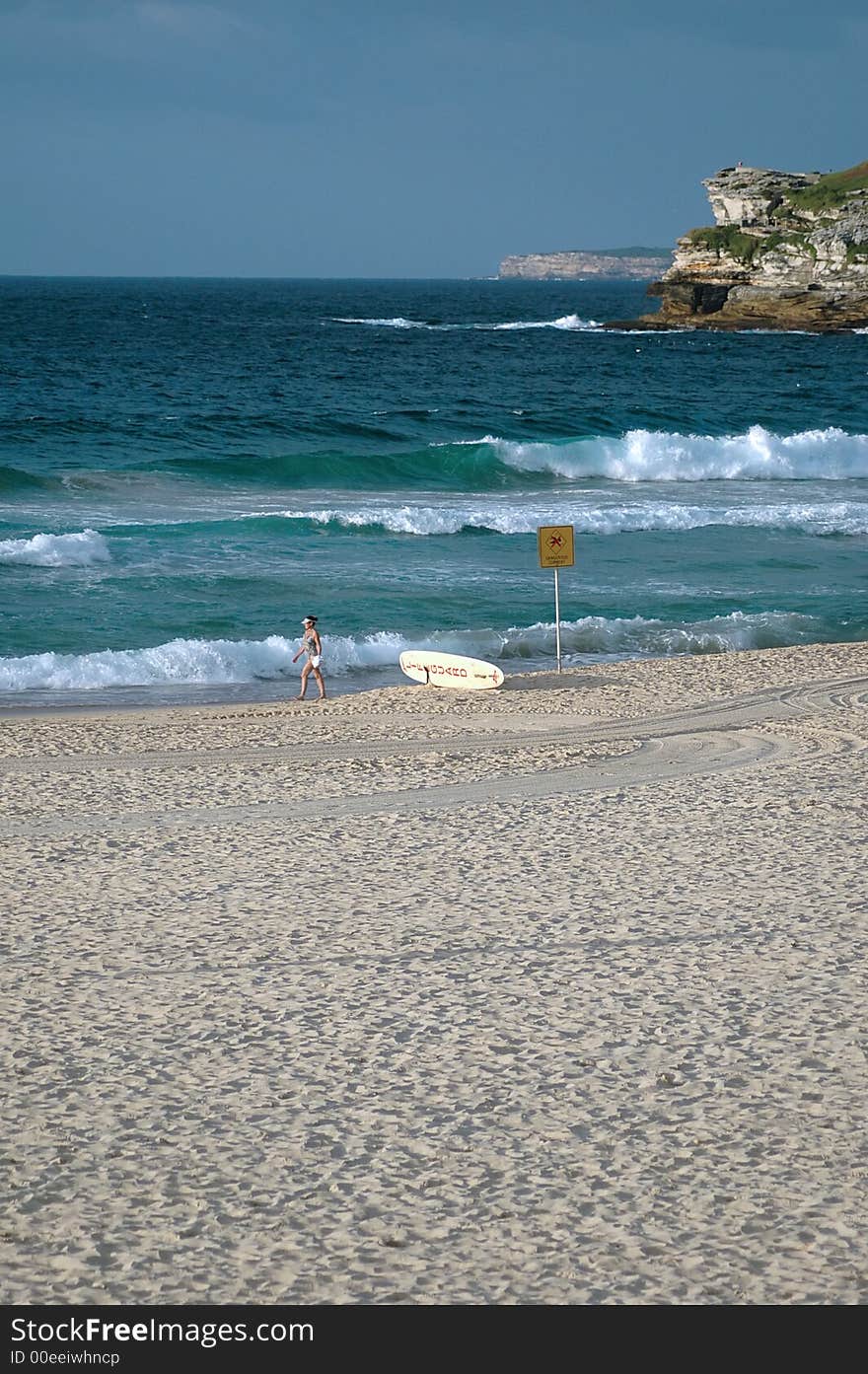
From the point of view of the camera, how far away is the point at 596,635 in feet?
62.0

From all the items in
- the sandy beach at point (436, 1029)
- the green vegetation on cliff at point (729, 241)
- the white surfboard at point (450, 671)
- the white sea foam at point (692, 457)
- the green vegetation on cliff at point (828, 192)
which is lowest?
the sandy beach at point (436, 1029)

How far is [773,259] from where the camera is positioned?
318 ft

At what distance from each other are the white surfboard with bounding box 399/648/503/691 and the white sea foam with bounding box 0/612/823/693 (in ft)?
4.85

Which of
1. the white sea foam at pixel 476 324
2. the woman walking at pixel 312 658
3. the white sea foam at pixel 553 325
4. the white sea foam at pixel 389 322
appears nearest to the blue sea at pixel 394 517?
the woman walking at pixel 312 658

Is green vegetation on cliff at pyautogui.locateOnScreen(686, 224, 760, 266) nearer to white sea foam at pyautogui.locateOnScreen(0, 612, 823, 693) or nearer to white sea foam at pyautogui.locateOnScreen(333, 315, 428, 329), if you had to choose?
white sea foam at pyautogui.locateOnScreen(333, 315, 428, 329)

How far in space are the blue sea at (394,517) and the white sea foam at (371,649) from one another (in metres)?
0.04

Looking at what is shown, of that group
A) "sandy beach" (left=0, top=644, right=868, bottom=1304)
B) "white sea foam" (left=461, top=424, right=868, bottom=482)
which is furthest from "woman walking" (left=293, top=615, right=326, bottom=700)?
"white sea foam" (left=461, top=424, right=868, bottom=482)

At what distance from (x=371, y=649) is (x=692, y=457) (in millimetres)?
20163

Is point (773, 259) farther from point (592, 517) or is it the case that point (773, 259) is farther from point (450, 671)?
point (450, 671)

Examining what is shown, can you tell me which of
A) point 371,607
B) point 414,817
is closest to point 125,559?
point 371,607

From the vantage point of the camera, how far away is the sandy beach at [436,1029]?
5.21 m

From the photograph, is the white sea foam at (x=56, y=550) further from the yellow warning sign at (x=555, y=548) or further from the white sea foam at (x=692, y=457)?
the white sea foam at (x=692, y=457)

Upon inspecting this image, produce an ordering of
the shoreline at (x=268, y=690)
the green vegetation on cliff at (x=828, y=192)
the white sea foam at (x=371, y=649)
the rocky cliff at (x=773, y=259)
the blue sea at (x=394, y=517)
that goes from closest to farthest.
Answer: the shoreline at (x=268, y=690)
the white sea foam at (x=371, y=649)
the blue sea at (x=394, y=517)
the rocky cliff at (x=773, y=259)
the green vegetation on cliff at (x=828, y=192)

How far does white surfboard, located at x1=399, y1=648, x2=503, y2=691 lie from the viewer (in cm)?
1590
